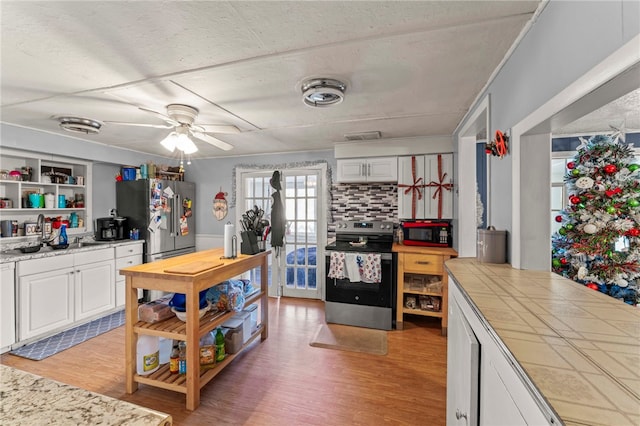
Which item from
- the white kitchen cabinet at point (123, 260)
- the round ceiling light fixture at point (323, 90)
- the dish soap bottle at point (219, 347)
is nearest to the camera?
the round ceiling light fixture at point (323, 90)

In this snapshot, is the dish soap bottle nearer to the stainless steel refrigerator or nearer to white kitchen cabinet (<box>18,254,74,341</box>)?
white kitchen cabinet (<box>18,254,74,341</box>)

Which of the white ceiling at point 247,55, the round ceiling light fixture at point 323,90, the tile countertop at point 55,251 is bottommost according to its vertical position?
the tile countertop at point 55,251

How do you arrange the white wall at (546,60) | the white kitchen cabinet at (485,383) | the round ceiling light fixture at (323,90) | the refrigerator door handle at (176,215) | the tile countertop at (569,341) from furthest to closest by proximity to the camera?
the refrigerator door handle at (176,215)
the round ceiling light fixture at (323,90)
the white wall at (546,60)
the white kitchen cabinet at (485,383)
the tile countertop at (569,341)

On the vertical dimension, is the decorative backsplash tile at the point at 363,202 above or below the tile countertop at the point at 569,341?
above

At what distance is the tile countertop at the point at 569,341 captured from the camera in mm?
489

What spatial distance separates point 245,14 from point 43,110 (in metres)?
2.46

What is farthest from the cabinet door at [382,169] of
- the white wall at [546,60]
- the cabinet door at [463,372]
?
the cabinet door at [463,372]

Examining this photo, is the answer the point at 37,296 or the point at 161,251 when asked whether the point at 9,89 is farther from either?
the point at 161,251

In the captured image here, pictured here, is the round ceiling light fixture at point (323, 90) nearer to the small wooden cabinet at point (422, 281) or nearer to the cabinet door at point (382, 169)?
the cabinet door at point (382, 169)

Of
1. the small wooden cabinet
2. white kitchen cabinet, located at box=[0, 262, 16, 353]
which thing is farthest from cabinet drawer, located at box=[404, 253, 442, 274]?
white kitchen cabinet, located at box=[0, 262, 16, 353]

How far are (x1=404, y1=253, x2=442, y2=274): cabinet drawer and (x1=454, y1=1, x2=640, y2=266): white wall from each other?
4.55ft

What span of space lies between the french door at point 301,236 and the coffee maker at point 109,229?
204 cm

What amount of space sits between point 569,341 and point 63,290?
4213 mm

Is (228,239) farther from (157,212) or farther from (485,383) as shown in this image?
(157,212)
